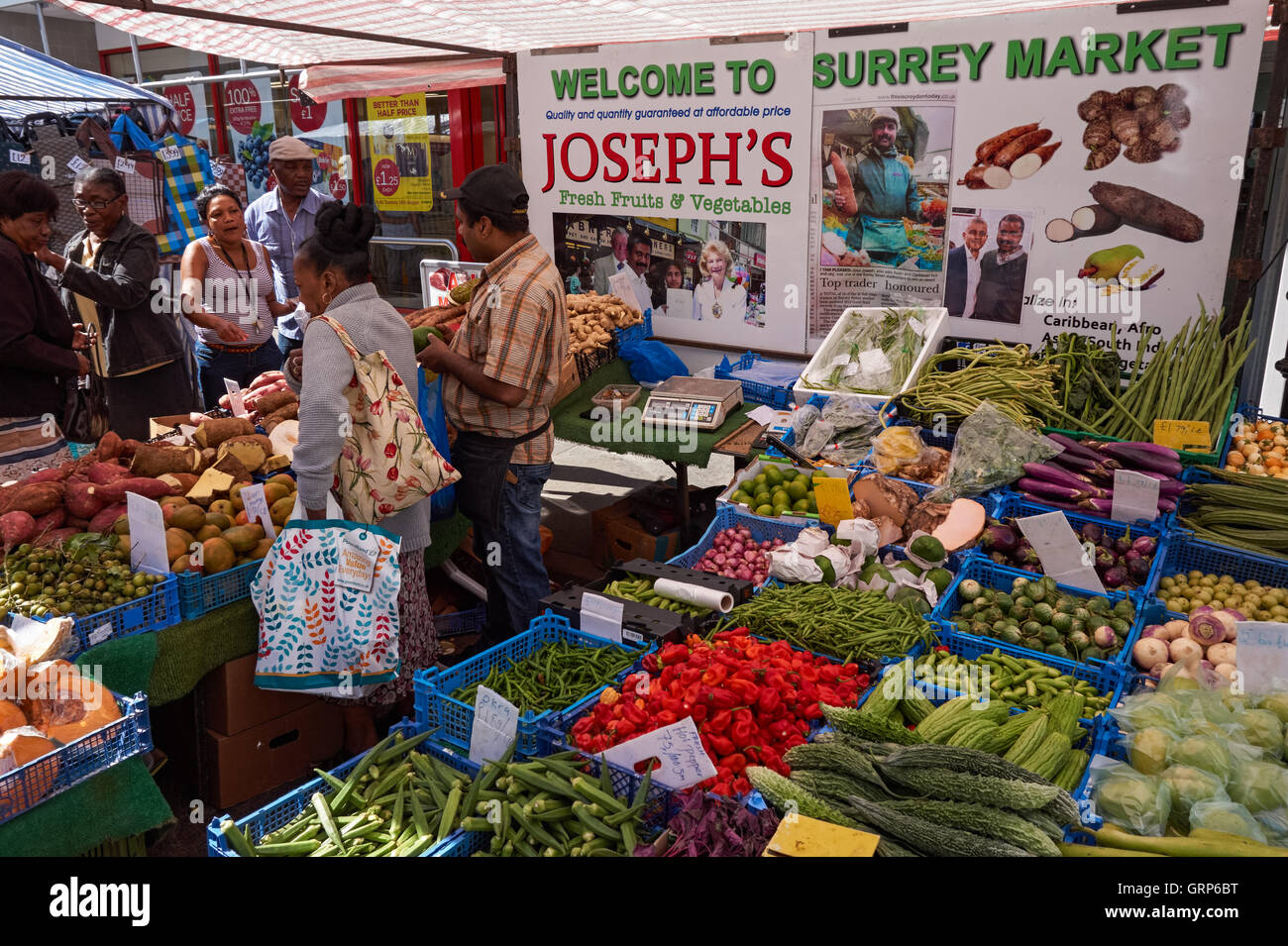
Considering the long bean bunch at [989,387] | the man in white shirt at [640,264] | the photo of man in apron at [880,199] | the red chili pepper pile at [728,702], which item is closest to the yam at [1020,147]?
the photo of man in apron at [880,199]

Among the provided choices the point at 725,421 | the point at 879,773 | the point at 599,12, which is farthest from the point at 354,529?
the point at 599,12

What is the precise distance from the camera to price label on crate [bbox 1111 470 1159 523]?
406cm

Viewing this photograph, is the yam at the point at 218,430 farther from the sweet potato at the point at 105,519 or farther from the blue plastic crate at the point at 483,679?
the blue plastic crate at the point at 483,679

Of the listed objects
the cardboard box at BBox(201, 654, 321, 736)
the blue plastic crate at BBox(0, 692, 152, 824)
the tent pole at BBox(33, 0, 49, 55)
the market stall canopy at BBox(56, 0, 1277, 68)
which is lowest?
the cardboard box at BBox(201, 654, 321, 736)

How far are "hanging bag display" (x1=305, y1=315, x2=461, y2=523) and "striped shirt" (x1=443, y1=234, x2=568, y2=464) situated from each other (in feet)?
1.81

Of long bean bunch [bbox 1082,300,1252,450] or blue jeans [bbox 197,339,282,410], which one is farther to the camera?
blue jeans [bbox 197,339,282,410]

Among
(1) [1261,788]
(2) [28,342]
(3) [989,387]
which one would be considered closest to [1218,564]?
(3) [989,387]

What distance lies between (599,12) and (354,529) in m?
3.63

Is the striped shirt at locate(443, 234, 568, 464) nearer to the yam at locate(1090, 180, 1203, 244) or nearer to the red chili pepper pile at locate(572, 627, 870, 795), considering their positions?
the red chili pepper pile at locate(572, 627, 870, 795)

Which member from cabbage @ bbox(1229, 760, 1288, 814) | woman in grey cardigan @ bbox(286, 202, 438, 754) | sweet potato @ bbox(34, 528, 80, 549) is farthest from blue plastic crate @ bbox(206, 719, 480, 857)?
cabbage @ bbox(1229, 760, 1288, 814)

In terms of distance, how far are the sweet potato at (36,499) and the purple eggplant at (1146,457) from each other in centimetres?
461

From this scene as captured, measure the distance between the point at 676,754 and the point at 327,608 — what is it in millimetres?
1570

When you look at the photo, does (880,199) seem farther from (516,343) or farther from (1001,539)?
(516,343)
